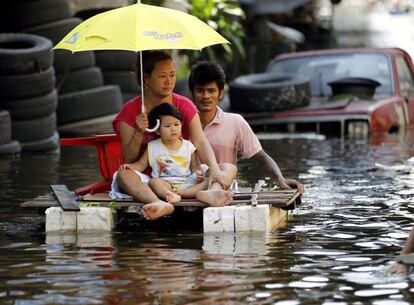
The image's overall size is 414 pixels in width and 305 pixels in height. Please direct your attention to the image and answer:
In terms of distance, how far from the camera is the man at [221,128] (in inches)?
399

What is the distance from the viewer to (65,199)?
9766 millimetres

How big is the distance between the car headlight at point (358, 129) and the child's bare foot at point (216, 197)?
805 cm

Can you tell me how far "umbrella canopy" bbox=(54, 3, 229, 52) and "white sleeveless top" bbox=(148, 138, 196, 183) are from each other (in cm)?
82

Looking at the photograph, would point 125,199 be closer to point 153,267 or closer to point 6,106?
point 153,267

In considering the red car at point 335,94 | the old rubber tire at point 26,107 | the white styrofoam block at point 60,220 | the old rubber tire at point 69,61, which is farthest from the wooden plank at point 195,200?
the old rubber tire at point 69,61

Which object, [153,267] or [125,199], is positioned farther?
[125,199]

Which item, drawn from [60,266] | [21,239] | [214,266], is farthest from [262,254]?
[21,239]

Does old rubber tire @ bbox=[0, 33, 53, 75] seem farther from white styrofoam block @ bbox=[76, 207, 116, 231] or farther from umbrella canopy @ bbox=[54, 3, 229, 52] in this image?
white styrofoam block @ bbox=[76, 207, 116, 231]

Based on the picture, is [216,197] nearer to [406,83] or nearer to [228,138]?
[228,138]

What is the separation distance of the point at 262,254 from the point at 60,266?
1.35 m

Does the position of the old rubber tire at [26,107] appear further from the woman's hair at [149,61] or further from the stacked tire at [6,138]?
the woman's hair at [149,61]

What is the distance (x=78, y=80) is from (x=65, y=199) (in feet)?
30.6

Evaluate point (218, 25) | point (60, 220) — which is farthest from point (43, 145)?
point (218, 25)

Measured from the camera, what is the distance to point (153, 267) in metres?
8.04
